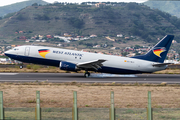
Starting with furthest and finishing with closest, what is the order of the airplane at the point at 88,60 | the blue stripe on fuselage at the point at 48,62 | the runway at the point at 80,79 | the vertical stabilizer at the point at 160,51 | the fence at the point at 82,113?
1. the vertical stabilizer at the point at 160,51
2. the blue stripe on fuselage at the point at 48,62
3. the airplane at the point at 88,60
4. the runway at the point at 80,79
5. the fence at the point at 82,113

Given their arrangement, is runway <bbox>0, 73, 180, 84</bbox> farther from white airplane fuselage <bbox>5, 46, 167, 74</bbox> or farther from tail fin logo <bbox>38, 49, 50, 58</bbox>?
tail fin logo <bbox>38, 49, 50, 58</bbox>

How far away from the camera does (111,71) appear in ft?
119

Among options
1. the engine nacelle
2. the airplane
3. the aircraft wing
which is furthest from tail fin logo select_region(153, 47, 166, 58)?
the engine nacelle

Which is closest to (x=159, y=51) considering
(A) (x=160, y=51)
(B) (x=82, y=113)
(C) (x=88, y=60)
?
(A) (x=160, y=51)

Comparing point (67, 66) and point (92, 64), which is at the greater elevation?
point (92, 64)

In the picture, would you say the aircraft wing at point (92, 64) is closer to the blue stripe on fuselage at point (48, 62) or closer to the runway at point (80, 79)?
the blue stripe on fuselage at point (48, 62)

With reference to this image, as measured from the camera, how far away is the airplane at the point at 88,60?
116ft

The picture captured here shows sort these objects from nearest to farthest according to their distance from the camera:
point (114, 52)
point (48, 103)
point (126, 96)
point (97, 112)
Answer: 1. point (97, 112)
2. point (48, 103)
3. point (126, 96)
4. point (114, 52)

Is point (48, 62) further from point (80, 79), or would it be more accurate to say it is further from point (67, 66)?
point (80, 79)

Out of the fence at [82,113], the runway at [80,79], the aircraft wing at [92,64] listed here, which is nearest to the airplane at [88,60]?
the aircraft wing at [92,64]

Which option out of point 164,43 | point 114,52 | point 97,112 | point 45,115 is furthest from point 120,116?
point 114,52

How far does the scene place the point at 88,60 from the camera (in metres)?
36.0

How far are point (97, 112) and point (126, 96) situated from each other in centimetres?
1025

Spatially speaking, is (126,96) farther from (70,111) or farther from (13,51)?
(13,51)
